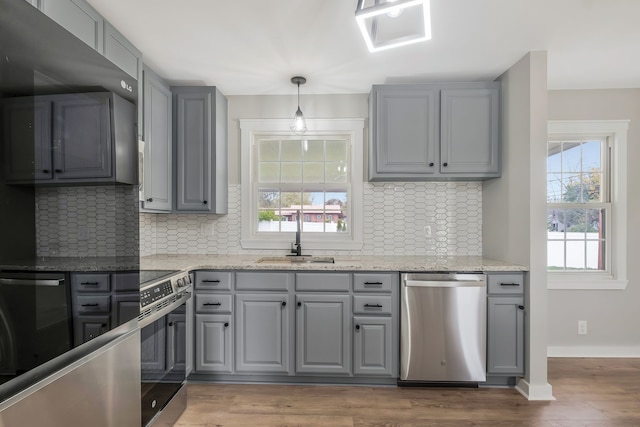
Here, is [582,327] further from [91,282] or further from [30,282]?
[30,282]

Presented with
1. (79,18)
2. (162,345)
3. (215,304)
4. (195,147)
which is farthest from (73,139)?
(195,147)

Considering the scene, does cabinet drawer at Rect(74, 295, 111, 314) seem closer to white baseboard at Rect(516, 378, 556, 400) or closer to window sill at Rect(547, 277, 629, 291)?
white baseboard at Rect(516, 378, 556, 400)

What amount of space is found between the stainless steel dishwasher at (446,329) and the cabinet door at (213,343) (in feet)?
4.54

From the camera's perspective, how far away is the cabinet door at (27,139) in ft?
2.41

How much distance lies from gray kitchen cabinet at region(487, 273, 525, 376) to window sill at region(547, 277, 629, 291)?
0.93 m

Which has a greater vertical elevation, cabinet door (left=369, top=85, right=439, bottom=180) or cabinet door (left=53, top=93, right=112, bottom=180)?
cabinet door (left=369, top=85, right=439, bottom=180)

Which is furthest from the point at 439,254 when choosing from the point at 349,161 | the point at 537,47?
the point at 537,47

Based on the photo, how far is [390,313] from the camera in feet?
8.72

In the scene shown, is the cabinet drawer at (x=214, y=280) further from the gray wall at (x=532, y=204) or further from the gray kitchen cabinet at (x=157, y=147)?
the gray wall at (x=532, y=204)

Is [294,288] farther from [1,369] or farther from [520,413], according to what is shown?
[1,369]

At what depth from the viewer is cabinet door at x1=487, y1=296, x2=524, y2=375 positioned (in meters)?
2.62

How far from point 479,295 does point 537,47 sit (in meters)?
1.88

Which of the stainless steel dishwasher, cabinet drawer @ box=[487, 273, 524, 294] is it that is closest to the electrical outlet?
cabinet drawer @ box=[487, 273, 524, 294]

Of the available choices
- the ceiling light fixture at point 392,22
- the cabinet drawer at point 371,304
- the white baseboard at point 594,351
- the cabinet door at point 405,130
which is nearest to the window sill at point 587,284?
the white baseboard at point 594,351
